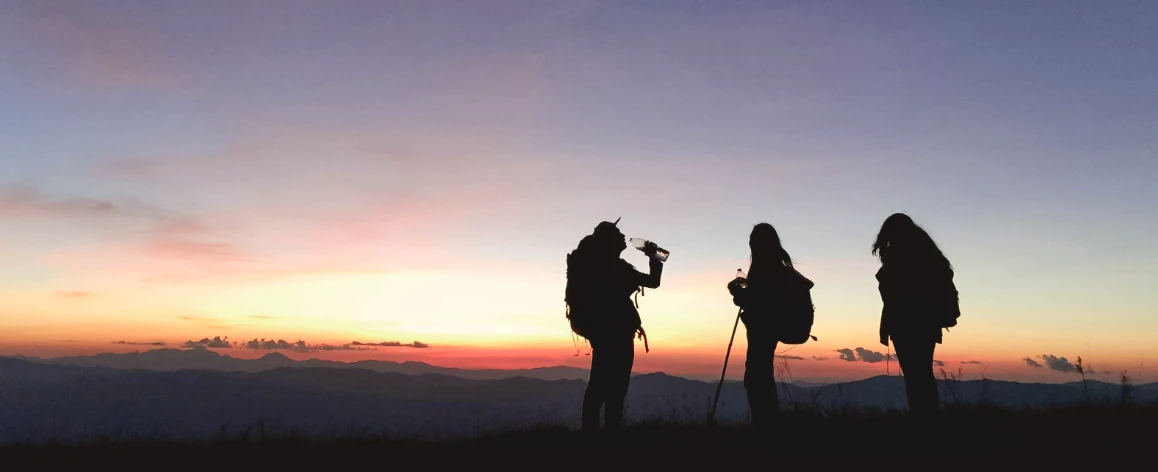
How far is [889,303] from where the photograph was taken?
6.77 meters

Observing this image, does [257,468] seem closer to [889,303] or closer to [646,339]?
[646,339]

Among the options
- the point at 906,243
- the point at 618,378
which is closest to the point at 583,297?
the point at 618,378

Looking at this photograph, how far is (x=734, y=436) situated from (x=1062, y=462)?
Result: 2.64 meters

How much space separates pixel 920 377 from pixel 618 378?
298cm

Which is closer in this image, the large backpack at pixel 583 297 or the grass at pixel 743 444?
the grass at pixel 743 444

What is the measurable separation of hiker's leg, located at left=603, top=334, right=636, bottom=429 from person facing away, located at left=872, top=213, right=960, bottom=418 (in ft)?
8.80

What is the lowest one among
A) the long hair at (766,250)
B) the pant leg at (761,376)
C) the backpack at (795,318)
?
the pant leg at (761,376)

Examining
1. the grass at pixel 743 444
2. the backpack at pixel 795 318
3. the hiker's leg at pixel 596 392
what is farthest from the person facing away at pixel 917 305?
the hiker's leg at pixel 596 392

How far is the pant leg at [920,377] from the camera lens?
6516 millimetres

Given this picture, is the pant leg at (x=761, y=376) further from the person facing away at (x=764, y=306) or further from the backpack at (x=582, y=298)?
the backpack at (x=582, y=298)

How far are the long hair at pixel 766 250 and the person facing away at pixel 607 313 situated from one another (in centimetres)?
101

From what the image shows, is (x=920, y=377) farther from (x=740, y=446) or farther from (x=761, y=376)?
(x=740, y=446)

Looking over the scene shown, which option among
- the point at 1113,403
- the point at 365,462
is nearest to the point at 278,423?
the point at 365,462

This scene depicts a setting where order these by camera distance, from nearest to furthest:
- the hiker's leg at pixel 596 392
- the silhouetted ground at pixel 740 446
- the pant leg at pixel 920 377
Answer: the silhouetted ground at pixel 740 446 → the pant leg at pixel 920 377 → the hiker's leg at pixel 596 392
